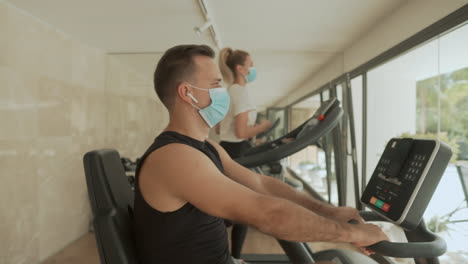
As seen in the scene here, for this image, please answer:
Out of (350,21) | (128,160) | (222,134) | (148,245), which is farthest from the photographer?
(128,160)

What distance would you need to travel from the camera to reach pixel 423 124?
2.14 m

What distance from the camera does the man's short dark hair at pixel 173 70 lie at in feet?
3.42

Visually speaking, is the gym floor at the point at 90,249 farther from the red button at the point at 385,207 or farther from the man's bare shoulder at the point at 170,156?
the man's bare shoulder at the point at 170,156

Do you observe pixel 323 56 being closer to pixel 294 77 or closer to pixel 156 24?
pixel 294 77

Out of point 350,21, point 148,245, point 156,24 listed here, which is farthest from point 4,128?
point 350,21

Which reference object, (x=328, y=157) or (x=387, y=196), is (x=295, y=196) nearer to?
(x=387, y=196)

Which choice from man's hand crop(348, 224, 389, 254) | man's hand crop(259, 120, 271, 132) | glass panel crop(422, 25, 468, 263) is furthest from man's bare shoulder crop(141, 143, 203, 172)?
glass panel crop(422, 25, 468, 263)

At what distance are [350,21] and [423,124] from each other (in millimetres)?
966

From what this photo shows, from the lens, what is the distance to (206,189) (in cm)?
76

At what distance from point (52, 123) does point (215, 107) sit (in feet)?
6.71

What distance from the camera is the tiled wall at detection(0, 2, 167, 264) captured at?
2135mm

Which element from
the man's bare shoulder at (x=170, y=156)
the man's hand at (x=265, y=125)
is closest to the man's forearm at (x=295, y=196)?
the man's bare shoulder at (x=170, y=156)

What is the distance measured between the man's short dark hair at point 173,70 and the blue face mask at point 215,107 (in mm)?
56

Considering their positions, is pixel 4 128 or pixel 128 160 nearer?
pixel 4 128
